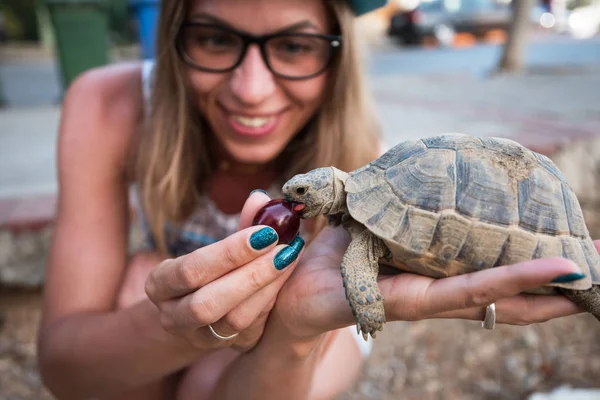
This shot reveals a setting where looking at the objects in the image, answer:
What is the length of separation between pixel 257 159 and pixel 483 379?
5.62 ft

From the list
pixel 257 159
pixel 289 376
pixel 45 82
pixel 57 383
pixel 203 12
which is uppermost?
pixel 203 12

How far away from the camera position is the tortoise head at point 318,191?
1.25 meters

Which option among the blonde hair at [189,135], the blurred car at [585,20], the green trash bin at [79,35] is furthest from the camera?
the blurred car at [585,20]

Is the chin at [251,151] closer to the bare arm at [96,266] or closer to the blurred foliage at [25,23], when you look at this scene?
the bare arm at [96,266]

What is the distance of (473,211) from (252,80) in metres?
0.90

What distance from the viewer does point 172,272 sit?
1098 millimetres

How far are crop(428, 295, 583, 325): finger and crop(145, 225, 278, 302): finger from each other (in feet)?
1.83

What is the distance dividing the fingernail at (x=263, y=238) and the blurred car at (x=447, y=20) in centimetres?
1765

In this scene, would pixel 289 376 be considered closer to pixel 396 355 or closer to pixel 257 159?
pixel 257 159

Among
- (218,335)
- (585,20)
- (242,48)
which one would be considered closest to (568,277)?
(218,335)

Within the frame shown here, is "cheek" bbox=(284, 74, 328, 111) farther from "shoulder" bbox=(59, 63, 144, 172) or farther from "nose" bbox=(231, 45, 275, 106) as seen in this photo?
"shoulder" bbox=(59, 63, 144, 172)

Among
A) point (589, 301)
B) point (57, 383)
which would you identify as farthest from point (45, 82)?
point (589, 301)

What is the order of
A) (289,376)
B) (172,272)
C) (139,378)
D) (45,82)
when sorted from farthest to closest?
1. (45,82)
2. (139,378)
3. (289,376)
4. (172,272)

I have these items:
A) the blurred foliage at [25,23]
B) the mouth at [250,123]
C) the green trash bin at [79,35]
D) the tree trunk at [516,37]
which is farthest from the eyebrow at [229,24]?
the blurred foliage at [25,23]
